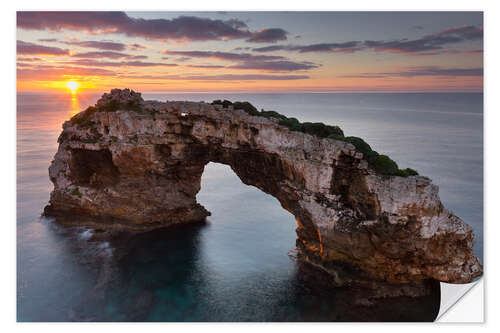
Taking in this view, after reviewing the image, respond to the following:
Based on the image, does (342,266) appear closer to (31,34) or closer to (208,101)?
(208,101)

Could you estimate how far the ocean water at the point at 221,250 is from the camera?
800 inches

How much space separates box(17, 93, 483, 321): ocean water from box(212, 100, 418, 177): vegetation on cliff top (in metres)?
1.06

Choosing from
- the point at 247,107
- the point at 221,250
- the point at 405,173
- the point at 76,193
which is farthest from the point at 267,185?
the point at 76,193

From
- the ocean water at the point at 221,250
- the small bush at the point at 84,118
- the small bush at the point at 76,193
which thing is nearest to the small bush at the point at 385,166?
the ocean water at the point at 221,250

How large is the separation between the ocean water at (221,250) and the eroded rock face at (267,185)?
1790mm

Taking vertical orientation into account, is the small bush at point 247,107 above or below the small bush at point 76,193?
above

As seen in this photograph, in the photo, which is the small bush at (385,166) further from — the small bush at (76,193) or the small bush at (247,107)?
the small bush at (76,193)

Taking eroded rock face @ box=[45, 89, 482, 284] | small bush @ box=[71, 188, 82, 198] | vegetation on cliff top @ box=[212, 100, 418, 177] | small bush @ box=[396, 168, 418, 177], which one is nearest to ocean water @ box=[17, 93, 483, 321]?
Result: vegetation on cliff top @ box=[212, 100, 418, 177]

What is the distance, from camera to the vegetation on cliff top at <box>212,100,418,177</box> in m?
19.8

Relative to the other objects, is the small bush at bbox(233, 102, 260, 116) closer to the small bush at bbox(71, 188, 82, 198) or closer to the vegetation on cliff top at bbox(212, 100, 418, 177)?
the vegetation on cliff top at bbox(212, 100, 418, 177)


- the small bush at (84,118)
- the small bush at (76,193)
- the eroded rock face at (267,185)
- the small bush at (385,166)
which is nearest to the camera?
the small bush at (385,166)

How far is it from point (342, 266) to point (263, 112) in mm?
11341

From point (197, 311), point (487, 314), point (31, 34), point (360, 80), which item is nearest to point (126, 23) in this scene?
point (31, 34)

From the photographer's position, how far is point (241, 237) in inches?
1214
